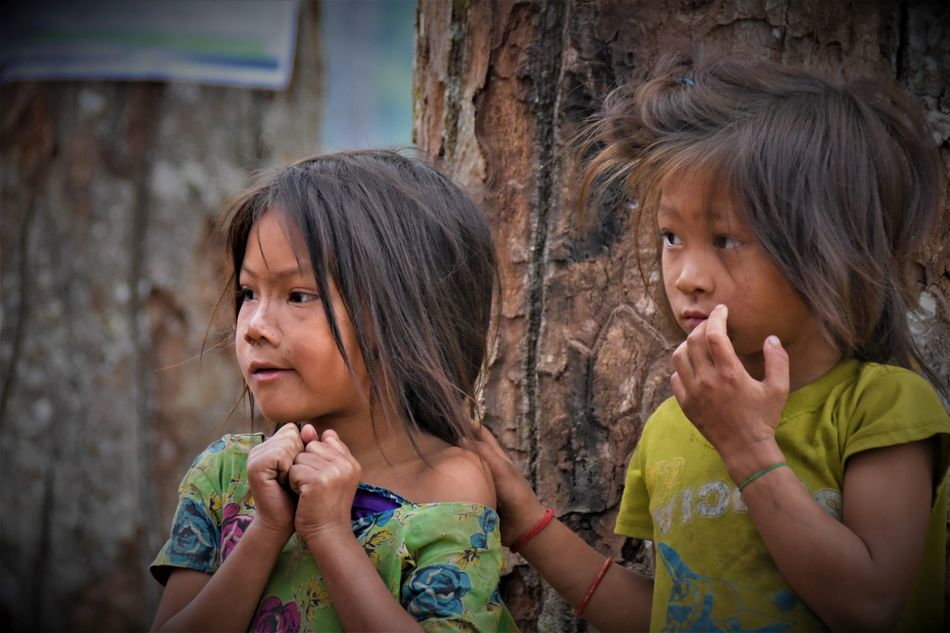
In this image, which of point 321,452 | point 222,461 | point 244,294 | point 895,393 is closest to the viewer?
point 895,393

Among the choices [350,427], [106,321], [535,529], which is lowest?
[106,321]

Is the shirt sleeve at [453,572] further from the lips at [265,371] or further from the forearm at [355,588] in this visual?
the lips at [265,371]

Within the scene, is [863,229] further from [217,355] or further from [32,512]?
[32,512]

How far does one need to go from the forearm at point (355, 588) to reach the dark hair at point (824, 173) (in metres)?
0.89

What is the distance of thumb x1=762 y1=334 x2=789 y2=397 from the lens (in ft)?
5.42

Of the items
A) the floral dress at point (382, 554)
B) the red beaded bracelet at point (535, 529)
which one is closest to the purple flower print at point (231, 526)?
the floral dress at point (382, 554)

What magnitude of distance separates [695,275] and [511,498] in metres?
0.67

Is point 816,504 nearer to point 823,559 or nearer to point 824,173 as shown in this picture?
point 823,559

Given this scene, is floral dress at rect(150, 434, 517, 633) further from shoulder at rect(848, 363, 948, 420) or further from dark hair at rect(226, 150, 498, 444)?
shoulder at rect(848, 363, 948, 420)

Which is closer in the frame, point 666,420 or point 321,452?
point 321,452

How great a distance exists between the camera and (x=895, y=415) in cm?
163

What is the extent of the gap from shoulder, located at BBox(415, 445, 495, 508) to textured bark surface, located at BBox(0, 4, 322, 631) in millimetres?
3335

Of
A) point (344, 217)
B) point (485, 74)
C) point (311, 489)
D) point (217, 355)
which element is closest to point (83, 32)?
point (217, 355)

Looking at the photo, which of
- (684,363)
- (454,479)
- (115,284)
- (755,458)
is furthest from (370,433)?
(115,284)
